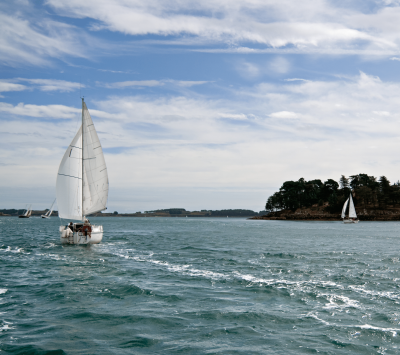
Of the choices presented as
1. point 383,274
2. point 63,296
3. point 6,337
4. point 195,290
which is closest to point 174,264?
point 195,290

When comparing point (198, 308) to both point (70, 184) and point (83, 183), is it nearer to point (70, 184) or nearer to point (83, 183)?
point (83, 183)

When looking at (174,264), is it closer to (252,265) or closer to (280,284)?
(252,265)

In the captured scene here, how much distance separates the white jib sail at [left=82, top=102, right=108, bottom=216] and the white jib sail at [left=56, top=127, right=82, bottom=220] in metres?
0.81

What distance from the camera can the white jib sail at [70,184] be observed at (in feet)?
162

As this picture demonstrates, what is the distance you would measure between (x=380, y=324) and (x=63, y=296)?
55.8 feet

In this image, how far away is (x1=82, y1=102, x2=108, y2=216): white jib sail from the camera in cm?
5078

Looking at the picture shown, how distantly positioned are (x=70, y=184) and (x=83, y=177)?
198 cm

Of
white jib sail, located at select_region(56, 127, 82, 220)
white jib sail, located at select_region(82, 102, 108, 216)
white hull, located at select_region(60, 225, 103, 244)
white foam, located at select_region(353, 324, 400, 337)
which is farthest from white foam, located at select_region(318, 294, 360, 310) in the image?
white jib sail, located at select_region(56, 127, 82, 220)

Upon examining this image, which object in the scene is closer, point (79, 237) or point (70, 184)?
point (79, 237)

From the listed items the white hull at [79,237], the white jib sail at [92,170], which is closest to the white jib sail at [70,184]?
the white jib sail at [92,170]

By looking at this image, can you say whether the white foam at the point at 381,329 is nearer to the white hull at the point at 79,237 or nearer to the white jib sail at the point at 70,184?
the white hull at the point at 79,237

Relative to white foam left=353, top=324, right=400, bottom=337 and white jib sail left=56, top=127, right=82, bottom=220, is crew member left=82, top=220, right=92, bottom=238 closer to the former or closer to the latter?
white jib sail left=56, top=127, right=82, bottom=220

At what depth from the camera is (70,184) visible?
4959cm

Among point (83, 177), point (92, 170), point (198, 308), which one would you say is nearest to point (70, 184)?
point (83, 177)
